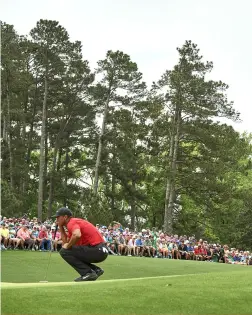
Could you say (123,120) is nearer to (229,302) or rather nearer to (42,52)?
(42,52)

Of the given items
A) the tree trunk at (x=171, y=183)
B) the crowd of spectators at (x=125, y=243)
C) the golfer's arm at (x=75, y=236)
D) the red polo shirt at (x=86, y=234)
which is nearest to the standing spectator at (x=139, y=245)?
the crowd of spectators at (x=125, y=243)

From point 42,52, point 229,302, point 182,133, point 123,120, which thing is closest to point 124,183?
point 123,120

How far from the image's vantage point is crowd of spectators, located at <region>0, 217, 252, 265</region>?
3041 cm

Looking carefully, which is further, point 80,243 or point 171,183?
point 171,183

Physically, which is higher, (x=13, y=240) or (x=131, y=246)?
(x=13, y=240)

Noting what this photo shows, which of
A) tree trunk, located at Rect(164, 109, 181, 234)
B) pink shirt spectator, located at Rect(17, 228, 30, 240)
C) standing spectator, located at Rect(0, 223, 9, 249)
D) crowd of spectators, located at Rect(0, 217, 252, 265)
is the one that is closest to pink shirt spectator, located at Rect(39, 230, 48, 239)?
crowd of spectators, located at Rect(0, 217, 252, 265)

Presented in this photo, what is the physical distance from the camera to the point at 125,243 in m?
36.7

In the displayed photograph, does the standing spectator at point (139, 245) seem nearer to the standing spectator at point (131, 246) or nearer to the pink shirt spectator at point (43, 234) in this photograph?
the standing spectator at point (131, 246)

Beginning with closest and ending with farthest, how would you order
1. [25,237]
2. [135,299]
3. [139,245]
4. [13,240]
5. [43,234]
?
[135,299]
[13,240]
[25,237]
[43,234]
[139,245]

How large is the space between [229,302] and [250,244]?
181ft

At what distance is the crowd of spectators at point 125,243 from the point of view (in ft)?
99.8

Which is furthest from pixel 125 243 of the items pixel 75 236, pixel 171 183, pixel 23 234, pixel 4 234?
pixel 75 236

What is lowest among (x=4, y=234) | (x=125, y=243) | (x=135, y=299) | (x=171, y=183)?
(x=135, y=299)

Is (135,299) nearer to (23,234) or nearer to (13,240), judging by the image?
(13,240)
